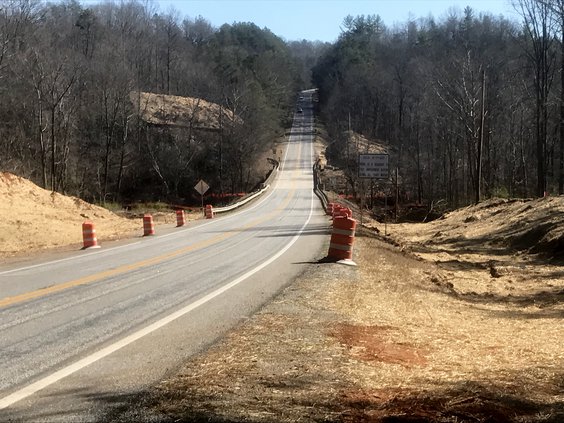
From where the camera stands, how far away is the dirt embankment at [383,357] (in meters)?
4.49

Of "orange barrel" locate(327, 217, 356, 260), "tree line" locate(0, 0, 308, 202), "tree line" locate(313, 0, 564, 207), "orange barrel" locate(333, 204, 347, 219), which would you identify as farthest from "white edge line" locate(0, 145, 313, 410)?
"tree line" locate(0, 0, 308, 202)

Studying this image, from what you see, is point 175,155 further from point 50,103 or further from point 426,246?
point 426,246

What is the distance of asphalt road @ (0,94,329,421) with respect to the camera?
5.15 m

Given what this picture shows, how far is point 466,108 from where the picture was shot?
5131 centimetres

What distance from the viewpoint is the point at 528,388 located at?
17.4 feet

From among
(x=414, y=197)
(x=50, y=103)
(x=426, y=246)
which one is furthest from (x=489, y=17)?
(x=426, y=246)

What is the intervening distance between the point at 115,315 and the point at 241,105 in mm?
86803

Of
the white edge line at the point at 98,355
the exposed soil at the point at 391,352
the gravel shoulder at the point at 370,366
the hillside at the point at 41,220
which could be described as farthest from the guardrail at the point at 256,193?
the gravel shoulder at the point at 370,366

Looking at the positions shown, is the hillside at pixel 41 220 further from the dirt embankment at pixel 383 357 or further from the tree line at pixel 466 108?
the tree line at pixel 466 108

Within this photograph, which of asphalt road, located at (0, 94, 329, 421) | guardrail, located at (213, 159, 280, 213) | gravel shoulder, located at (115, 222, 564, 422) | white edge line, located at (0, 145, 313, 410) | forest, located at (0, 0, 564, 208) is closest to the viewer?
gravel shoulder, located at (115, 222, 564, 422)

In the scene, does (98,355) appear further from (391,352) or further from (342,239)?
(342,239)

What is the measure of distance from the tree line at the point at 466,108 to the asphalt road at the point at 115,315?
94.3 ft

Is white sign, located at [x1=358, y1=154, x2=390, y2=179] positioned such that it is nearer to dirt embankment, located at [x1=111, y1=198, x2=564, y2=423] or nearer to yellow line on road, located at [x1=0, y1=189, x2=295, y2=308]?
yellow line on road, located at [x1=0, y1=189, x2=295, y2=308]

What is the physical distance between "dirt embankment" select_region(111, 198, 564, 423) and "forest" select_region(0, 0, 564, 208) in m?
29.4
